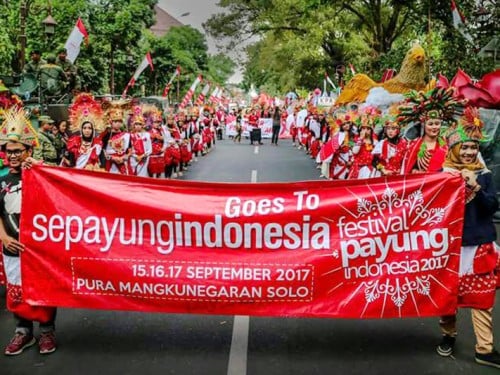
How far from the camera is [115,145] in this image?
394 inches

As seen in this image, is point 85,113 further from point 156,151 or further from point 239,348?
point 239,348

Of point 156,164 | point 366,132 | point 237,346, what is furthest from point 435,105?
point 156,164

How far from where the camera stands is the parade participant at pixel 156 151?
41.4 feet

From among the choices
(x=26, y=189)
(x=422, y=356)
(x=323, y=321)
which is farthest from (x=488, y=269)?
(x=26, y=189)

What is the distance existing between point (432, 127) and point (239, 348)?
113 inches

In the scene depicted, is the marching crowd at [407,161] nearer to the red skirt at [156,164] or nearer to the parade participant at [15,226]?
the parade participant at [15,226]

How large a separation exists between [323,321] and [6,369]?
2.61 metres

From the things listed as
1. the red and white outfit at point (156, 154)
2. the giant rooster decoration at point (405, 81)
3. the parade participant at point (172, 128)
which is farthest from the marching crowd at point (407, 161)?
the giant rooster decoration at point (405, 81)

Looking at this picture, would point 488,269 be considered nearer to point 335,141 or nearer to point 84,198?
point 84,198

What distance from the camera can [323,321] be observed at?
5.27m

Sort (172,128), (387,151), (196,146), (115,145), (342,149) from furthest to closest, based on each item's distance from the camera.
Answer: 1. (196,146)
2. (172,128)
3. (342,149)
4. (115,145)
5. (387,151)

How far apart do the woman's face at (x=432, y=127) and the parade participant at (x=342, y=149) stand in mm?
6503

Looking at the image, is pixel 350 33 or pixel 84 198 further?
pixel 350 33

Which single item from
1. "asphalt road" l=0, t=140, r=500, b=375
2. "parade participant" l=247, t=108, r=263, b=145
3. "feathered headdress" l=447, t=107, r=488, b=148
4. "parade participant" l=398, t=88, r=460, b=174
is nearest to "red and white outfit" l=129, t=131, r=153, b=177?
"asphalt road" l=0, t=140, r=500, b=375
